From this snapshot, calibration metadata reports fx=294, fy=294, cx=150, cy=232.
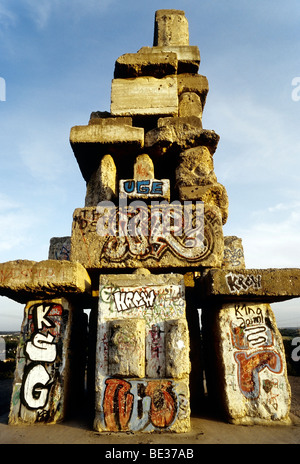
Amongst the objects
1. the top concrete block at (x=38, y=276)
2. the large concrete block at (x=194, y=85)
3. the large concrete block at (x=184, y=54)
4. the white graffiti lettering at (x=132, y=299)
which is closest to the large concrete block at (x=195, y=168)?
the large concrete block at (x=194, y=85)

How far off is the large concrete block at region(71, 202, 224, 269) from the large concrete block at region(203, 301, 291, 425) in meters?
0.86

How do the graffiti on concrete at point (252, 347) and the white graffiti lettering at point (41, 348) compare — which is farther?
the white graffiti lettering at point (41, 348)

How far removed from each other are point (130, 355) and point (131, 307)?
61cm

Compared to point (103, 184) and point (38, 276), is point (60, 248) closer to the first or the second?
point (103, 184)

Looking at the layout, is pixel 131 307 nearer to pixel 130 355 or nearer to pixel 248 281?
pixel 130 355

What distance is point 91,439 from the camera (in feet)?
10.6

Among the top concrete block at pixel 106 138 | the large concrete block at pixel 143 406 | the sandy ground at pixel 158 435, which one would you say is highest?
the top concrete block at pixel 106 138

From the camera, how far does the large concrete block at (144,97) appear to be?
19.2 ft

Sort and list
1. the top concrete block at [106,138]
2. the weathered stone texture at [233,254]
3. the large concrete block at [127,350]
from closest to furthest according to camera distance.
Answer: the large concrete block at [127,350]
the weathered stone texture at [233,254]
the top concrete block at [106,138]

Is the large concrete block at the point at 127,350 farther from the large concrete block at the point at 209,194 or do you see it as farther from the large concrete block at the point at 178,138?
the large concrete block at the point at 178,138

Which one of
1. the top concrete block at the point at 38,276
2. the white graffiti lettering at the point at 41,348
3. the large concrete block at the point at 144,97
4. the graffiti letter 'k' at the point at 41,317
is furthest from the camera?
the large concrete block at the point at 144,97

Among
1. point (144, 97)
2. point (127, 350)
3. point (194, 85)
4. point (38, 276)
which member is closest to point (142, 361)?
point (127, 350)

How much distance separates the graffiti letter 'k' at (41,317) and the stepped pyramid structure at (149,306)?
14 millimetres

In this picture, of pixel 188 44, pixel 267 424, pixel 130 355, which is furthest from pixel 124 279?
pixel 188 44
